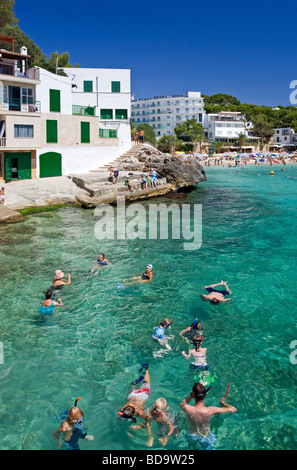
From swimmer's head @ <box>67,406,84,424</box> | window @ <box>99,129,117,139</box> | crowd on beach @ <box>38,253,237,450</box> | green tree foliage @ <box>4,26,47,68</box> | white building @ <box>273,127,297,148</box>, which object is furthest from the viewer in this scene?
white building @ <box>273,127,297,148</box>

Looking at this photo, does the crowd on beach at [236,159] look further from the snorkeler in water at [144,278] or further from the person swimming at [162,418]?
the person swimming at [162,418]

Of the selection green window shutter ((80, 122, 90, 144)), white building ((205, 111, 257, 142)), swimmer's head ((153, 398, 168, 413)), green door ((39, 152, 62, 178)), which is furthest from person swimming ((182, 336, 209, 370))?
white building ((205, 111, 257, 142))

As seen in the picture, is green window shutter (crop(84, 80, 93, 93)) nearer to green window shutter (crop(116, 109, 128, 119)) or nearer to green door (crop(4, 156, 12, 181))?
green window shutter (crop(116, 109, 128, 119))

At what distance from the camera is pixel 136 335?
9.89 meters

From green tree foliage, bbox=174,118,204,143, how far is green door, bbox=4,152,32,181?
81394 millimetres

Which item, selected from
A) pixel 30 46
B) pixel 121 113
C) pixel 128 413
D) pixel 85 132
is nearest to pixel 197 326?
pixel 128 413

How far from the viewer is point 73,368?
8.45m

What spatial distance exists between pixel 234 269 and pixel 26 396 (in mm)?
9829

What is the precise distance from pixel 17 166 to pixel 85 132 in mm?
8511

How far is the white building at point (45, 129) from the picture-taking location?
30.2m

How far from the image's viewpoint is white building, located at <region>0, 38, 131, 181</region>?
98.9ft

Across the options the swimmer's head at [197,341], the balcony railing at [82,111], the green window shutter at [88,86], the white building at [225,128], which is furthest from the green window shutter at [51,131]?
the white building at [225,128]

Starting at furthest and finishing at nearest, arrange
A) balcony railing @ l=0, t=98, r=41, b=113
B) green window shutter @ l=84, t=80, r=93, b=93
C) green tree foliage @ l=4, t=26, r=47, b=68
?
green tree foliage @ l=4, t=26, r=47, b=68 < green window shutter @ l=84, t=80, r=93, b=93 < balcony railing @ l=0, t=98, r=41, b=113
